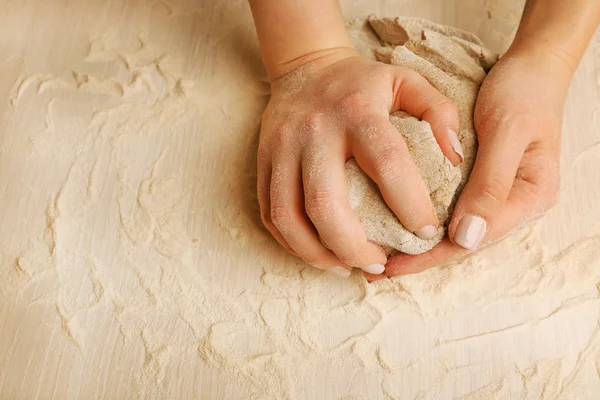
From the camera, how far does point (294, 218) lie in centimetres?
73

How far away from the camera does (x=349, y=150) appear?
737mm

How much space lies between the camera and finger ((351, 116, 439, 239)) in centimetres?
68

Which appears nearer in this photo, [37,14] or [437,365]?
[437,365]

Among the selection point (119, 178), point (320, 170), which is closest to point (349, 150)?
point (320, 170)

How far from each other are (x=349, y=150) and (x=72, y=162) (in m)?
0.44

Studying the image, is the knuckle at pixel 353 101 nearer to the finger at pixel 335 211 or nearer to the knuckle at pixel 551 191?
the finger at pixel 335 211

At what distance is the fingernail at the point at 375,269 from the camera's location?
2.37 feet

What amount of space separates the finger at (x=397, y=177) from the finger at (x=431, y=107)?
6 cm

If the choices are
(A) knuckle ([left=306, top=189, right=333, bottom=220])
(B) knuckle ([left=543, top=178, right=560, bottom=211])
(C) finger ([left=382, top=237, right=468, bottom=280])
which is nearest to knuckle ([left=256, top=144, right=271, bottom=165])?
(A) knuckle ([left=306, top=189, right=333, bottom=220])

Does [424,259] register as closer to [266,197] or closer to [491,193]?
[491,193]

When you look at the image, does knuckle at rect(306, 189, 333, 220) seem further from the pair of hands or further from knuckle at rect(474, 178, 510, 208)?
knuckle at rect(474, 178, 510, 208)

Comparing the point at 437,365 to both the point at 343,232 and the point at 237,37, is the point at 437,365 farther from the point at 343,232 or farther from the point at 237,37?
the point at 237,37

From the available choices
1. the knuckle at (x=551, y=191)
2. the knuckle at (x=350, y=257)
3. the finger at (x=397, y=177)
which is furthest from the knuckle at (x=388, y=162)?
the knuckle at (x=551, y=191)

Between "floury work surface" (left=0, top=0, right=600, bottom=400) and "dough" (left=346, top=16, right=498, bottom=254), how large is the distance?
0.10 metres
